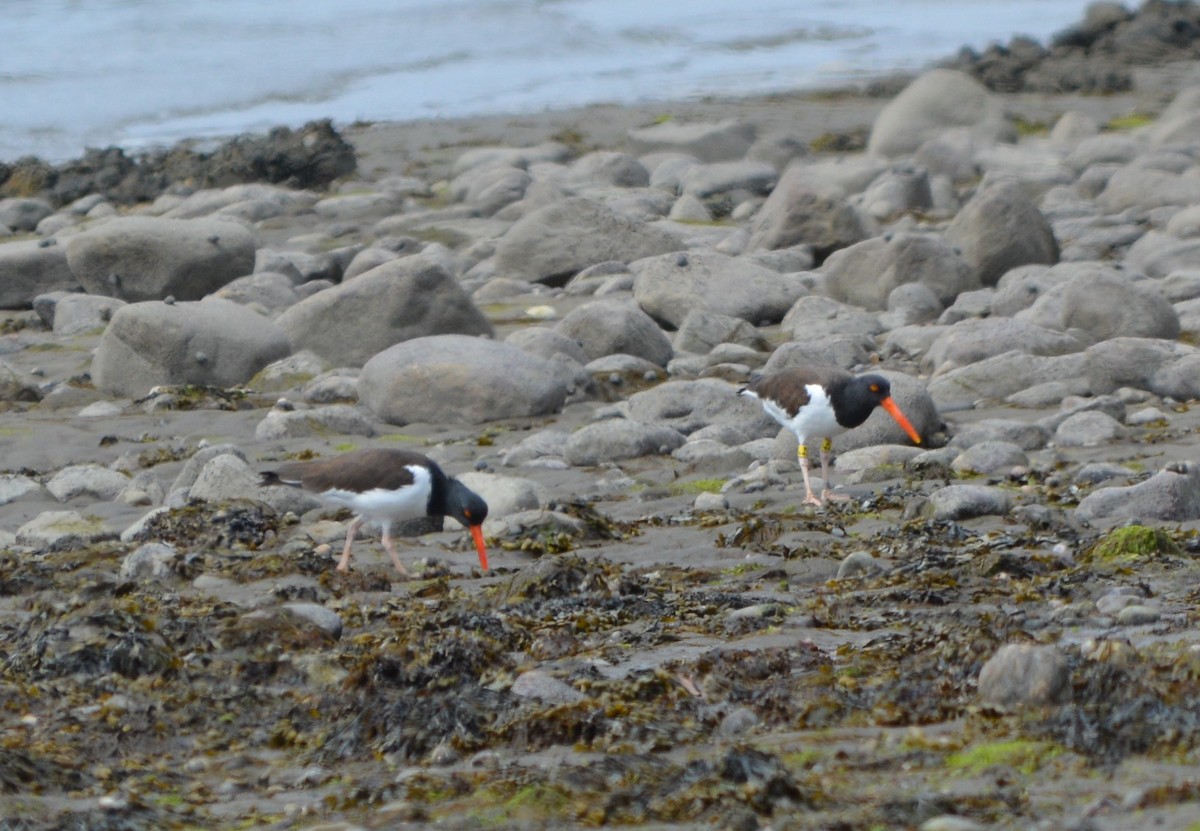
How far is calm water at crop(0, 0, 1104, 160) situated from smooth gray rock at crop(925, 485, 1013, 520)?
2241 centimetres

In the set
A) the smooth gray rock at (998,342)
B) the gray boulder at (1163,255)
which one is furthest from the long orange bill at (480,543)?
the gray boulder at (1163,255)

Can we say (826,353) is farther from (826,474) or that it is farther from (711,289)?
(826,474)

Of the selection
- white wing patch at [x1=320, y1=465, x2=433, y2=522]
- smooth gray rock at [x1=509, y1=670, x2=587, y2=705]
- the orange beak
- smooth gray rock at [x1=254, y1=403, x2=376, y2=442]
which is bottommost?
smooth gray rock at [x1=254, y1=403, x2=376, y2=442]

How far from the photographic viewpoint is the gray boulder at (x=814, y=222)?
1614 centimetres

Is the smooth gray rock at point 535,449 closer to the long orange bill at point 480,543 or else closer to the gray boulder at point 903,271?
the long orange bill at point 480,543

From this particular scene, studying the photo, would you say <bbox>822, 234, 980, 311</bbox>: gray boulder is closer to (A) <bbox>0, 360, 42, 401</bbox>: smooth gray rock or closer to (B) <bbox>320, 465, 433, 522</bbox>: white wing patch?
(A) <bbox>0, 360, 42, 401</bbox>: smooth gray rock

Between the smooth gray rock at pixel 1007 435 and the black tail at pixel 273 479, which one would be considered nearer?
the black tail at pixel 273 479

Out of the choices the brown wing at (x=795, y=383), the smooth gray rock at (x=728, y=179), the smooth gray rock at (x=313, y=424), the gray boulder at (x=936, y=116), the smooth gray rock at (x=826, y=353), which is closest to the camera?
the brown wing at (x=795, y=383)

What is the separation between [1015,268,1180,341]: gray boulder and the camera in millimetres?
11438

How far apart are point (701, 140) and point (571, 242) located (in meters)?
8.39

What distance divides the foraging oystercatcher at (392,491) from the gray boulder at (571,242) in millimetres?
8819

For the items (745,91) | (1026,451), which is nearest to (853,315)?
(1026,451)

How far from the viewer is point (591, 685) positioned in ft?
15.1

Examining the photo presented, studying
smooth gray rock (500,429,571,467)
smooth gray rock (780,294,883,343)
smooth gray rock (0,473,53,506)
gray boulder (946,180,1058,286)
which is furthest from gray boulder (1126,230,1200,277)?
smooth gray rock (0,473,53,506)
